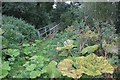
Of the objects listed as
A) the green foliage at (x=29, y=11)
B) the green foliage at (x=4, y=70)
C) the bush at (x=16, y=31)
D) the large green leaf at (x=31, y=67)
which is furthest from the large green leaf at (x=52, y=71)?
the green foliage at (x=29, y=11)

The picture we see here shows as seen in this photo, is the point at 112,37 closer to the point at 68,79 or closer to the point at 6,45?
the point at 68,79

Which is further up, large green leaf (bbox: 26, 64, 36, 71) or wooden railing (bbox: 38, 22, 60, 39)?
wooden railing (bbox: 38, 22, 60, 39)

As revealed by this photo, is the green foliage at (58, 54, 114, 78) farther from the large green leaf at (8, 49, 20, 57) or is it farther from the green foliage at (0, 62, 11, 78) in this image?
the large green leaf at (8, 49, 20, 57)

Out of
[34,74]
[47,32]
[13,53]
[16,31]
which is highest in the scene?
[47,32]

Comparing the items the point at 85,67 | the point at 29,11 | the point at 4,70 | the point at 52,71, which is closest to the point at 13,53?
the point at 4,70

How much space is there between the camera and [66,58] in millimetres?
3965

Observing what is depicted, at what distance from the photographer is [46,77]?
344cm

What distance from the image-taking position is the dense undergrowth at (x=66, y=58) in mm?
3240

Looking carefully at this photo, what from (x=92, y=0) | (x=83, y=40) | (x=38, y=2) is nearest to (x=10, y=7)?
(x=38, y=2)

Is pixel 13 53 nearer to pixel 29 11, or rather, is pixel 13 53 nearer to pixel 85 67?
pixel 85 67

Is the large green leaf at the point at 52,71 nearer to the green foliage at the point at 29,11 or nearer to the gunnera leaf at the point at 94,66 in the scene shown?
the gunnera leaf at the point at 94,66

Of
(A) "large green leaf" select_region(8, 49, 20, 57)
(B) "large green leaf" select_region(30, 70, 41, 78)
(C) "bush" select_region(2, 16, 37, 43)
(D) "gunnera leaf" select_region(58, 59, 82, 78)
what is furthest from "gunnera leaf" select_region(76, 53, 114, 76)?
(C) "bush" select_region(2, 16, 37, 43)

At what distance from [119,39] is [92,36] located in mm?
457

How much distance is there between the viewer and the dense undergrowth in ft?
10.6
